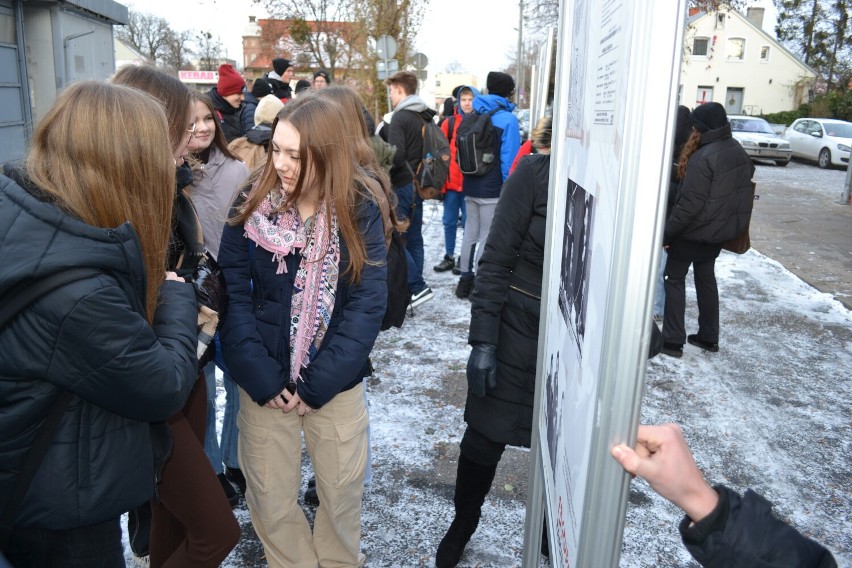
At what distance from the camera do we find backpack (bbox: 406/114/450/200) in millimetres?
6590

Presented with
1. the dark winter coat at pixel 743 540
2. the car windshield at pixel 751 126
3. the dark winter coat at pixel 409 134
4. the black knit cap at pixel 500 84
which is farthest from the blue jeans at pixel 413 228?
the car windshield at pixel 751 126

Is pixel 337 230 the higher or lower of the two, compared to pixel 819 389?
higher

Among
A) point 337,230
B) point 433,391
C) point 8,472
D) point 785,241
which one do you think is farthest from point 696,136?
point 785,241

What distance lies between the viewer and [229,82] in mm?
5430

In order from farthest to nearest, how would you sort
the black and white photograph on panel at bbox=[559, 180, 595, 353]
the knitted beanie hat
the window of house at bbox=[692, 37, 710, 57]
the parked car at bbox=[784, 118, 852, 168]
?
the window of house at bbox=[692, 37, 710, 57] → the parked car at bbox=[784, 118, 852, 168] → the knitted beanie hat → the black and white photograph on panel at bbox=[559, 180, 595, 353]

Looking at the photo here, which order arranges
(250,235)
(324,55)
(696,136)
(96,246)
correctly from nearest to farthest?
(96,246) < (250,235) < (696,136) < (324,55)

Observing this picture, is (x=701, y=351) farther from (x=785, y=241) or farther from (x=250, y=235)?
(x=785, y=241)

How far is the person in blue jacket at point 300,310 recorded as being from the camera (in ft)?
7.47

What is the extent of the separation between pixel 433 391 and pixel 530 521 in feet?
9.02

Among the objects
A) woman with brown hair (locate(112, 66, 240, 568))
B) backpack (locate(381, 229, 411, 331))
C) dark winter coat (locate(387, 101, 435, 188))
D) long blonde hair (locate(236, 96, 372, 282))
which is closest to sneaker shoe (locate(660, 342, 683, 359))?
dark winter coat (locate(387, 101, 435, 188))

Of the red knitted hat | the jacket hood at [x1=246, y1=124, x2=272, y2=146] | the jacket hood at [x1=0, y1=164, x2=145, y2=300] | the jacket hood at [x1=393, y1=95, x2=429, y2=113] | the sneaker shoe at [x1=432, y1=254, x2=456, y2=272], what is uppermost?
the red knitted hat

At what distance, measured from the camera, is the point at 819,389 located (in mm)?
4680

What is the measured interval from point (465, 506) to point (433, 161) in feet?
14.4

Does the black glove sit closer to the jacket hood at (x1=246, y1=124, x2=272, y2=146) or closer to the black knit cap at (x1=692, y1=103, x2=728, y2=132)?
the jacket hood at (x1=246, y1=124, x2=272, y2=146)
